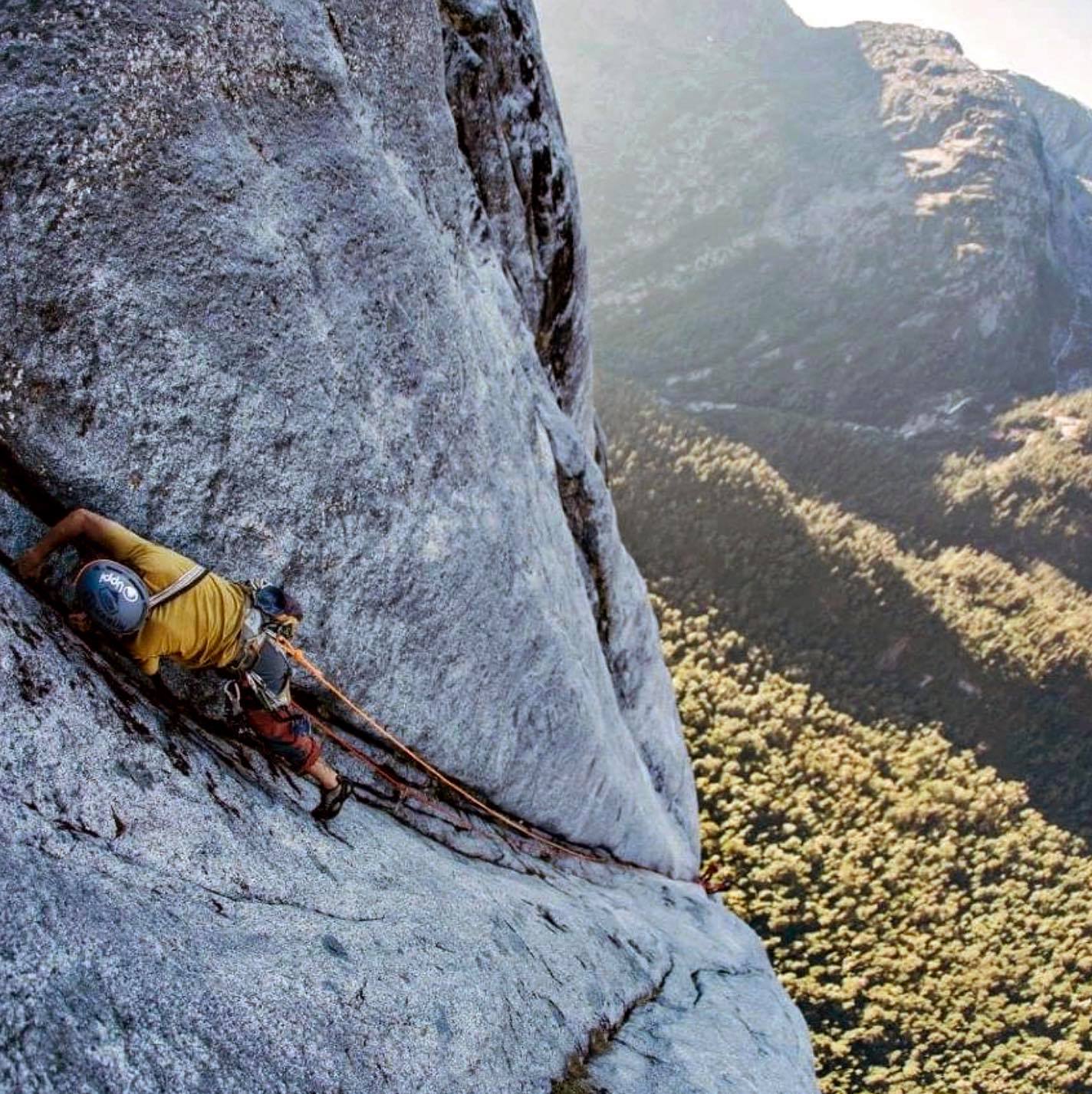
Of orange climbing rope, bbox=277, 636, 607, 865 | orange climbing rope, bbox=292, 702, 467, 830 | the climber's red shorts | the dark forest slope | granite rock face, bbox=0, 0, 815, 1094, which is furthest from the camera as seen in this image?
the dark forest slope

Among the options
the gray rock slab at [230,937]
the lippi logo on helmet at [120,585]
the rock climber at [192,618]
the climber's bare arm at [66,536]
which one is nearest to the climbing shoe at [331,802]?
the rock climber at [192,618]

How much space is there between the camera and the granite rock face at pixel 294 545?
12.6 feet

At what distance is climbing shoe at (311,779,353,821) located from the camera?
598 cm

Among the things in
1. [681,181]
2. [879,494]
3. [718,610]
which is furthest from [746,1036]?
[681,181]

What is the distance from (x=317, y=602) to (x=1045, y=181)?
160748 millimetres

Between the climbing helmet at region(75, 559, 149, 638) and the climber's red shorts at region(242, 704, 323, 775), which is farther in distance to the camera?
the climber's red shorts at region(242, 704, 323, 775)

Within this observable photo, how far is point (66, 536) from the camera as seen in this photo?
441 centimetres

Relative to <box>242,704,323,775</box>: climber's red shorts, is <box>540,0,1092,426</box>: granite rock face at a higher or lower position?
higher

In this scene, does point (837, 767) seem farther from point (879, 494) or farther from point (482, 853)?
point (879, 494)

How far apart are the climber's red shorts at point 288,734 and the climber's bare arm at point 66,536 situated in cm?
175

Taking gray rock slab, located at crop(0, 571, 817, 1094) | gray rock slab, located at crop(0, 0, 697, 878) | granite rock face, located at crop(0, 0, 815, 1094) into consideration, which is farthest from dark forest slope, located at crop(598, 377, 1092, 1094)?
gray rock slab, located at crop(0, 571, 817, 1094)

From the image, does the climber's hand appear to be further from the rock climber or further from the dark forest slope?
the dark forest slope

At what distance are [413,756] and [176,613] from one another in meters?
3.53

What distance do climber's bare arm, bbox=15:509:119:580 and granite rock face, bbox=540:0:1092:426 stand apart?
370ft
